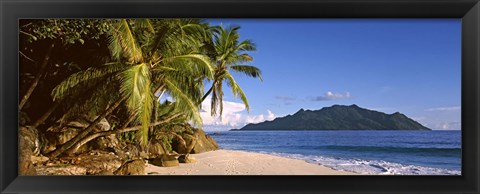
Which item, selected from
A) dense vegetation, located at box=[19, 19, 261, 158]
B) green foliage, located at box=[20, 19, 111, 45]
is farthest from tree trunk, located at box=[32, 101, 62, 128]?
green foliage, located at box=[20, 19, 111, 45]

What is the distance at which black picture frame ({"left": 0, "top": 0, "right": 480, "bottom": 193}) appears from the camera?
1.69 metres

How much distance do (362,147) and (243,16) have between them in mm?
10857

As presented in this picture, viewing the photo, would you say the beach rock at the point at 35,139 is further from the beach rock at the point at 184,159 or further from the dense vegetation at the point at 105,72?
the beach rock at the point at 184,159

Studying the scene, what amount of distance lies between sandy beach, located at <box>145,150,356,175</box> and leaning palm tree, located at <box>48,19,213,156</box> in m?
3.52

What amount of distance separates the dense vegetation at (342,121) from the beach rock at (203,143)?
2249mm

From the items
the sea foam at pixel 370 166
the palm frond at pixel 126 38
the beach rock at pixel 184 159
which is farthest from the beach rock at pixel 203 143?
the palm frond at pixel 126 38

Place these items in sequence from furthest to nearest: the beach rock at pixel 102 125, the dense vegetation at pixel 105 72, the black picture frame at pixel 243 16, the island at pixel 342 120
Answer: the island at pixel 342 120, the beach rock at pixel 102 125, the dense vegetation at pixel 105 72, the black picture frame at pixel 243 16

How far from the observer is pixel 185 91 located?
4559mm

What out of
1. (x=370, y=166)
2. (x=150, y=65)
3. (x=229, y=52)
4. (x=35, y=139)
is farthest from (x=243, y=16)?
(x=370, y=166)

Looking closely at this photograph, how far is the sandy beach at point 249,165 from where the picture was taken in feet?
29.0

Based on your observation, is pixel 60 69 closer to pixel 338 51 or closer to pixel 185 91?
pixel 185 91

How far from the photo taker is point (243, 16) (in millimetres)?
1712

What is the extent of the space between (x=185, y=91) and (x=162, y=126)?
10.7 feet

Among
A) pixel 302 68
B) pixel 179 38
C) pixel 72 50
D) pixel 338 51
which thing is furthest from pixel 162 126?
pixel 338 51
